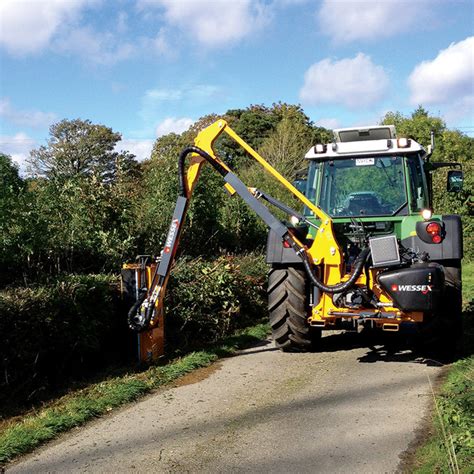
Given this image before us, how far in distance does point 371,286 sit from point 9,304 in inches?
147

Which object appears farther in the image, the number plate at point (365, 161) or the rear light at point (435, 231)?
the number plate at point (365, 161)

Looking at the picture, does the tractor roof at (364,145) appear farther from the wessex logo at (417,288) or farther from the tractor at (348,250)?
the wessex logo at (417,288)

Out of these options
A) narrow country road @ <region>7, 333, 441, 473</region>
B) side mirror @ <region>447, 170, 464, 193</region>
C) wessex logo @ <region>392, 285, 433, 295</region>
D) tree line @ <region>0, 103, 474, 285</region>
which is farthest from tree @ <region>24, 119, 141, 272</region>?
side mirror @ <region>447, 170, 464, 193</region>

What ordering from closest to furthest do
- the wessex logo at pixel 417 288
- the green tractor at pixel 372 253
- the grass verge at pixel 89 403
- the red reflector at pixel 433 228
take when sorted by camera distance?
the grass verge at pixel 89 403 → the wessex logo at pixel 417 288 → the green tractor at pixel 372 253 → the red reflector at pixel 433 228

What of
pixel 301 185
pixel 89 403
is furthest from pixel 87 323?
pixel 301 185

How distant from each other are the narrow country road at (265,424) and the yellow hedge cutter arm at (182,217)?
930mm

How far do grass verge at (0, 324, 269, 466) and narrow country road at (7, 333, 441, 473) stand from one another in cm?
14

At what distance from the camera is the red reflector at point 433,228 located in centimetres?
645

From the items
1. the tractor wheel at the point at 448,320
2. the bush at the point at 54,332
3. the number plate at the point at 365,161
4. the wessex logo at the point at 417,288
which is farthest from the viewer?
the number plate at the point at 365,161

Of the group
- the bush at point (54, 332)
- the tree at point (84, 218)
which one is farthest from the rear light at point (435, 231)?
the tree at point (84, 218)

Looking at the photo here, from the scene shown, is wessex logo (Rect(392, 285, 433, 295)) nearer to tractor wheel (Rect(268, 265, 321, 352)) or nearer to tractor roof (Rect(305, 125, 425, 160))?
tractor wheel (Rect(268, 265, 321, 352))

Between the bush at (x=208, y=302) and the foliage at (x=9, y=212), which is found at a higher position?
the foliage at (x=9, y=212)

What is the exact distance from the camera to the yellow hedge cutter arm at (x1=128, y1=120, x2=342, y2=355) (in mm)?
6461

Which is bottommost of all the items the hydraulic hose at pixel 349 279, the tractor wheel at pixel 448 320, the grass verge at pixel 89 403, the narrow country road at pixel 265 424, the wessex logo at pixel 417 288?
the narrow country road at pixel 265 424
